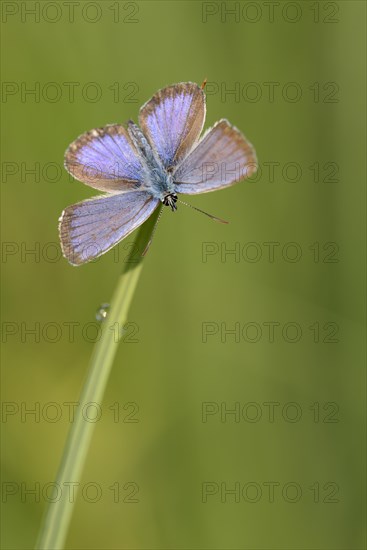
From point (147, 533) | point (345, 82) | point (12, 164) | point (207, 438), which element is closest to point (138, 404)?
point (207, 438)

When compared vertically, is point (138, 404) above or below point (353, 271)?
below

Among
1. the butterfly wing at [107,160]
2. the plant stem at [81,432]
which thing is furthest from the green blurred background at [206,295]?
the plant stem at [81,432]

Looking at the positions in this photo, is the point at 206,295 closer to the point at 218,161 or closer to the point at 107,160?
the point at 107,160

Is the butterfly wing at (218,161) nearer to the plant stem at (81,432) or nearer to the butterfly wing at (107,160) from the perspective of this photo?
the butterfly wing at (107,160)

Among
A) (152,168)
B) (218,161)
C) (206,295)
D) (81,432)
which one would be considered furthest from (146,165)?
(206,295)

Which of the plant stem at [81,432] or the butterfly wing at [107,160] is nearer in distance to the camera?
the plant stem at [81,432]

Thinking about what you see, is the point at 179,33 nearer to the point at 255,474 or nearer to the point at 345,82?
the point at 345,82

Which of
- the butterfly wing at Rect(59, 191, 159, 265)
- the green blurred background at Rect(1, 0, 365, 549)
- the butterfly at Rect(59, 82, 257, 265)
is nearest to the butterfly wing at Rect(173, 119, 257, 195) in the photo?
the butterfly at Rect(59, 82, 257, 265)
